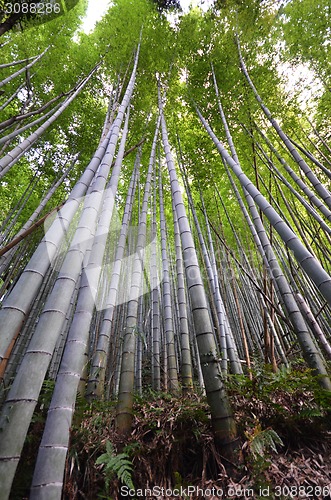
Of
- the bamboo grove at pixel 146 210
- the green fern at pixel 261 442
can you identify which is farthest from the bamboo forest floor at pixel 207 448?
the bamboo grove at pixel 146 210

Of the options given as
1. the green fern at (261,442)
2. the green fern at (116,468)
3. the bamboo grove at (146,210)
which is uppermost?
the bamboo grove at (146,210)

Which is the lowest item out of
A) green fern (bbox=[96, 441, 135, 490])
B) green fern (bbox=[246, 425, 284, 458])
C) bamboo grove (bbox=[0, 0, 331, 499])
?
green fern (bbox=[96, 441, 135, 490])

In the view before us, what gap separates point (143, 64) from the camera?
3883mm

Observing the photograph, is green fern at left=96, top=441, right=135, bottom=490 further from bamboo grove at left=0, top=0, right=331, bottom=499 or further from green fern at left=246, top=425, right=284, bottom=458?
green fern at left=246, top=425, right=284, bottom=458

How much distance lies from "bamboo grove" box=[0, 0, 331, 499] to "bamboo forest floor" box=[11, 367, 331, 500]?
0.49 ft

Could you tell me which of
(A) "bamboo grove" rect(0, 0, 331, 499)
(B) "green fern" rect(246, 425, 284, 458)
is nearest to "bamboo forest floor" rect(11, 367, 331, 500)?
(B) "green fern" rect(246, 425, 284, 458)

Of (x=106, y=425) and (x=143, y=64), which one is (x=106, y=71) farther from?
(x=106, y=425)

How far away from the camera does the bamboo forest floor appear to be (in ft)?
3.87

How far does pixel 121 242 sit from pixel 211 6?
4.01 meters

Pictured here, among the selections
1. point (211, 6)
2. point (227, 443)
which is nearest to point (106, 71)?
point (211, 6)

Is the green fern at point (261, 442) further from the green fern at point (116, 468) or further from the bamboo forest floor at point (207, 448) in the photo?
the green fern at point (116, 468)

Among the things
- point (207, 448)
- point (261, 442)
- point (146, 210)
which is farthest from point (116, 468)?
point (146, 210)

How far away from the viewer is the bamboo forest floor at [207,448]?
1.18m

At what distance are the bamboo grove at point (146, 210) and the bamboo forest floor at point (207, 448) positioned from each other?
15 centimetres
